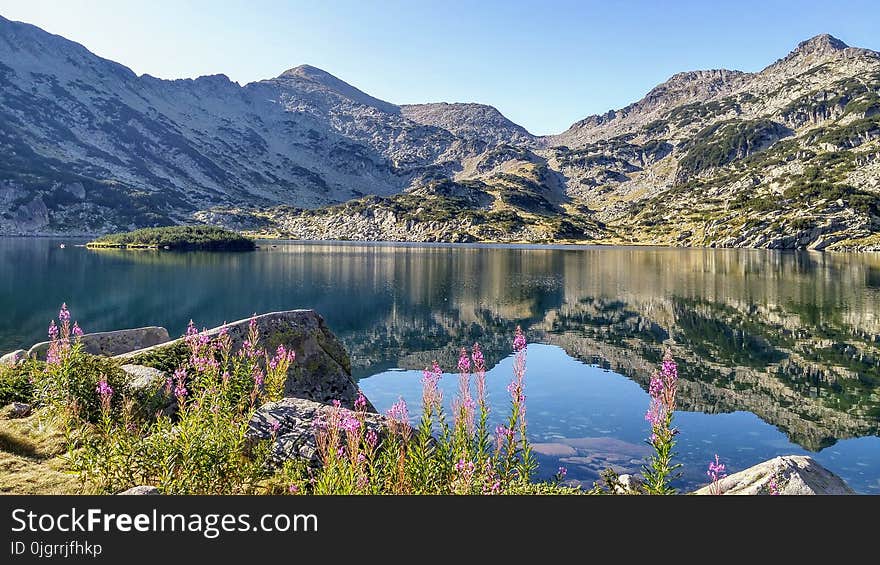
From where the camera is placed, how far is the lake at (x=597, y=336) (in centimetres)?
2380

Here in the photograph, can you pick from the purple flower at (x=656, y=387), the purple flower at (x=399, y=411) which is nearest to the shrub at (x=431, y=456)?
the purple flower at (x=399, y=411)

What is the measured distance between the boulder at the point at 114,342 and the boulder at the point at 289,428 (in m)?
11.2

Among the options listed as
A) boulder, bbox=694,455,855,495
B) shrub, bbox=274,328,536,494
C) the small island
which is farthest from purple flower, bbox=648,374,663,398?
the small island

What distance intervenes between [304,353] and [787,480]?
1519 cm

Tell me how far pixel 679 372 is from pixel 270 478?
32432mm

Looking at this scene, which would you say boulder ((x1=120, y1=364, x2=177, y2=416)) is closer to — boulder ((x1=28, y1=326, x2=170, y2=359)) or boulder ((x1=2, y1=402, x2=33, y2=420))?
boulder ((x1=2, y1=402, x2=33, y2=420))

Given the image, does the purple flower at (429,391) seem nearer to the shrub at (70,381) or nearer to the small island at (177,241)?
the shrub at (70,381)

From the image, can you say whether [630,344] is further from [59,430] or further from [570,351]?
[59,430]

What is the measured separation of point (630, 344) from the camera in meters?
44.4

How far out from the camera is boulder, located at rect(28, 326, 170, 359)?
19.6m

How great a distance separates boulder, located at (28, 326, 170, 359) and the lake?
41.2ft

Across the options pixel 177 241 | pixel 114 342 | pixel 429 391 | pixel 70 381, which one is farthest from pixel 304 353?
pixel 177 241
